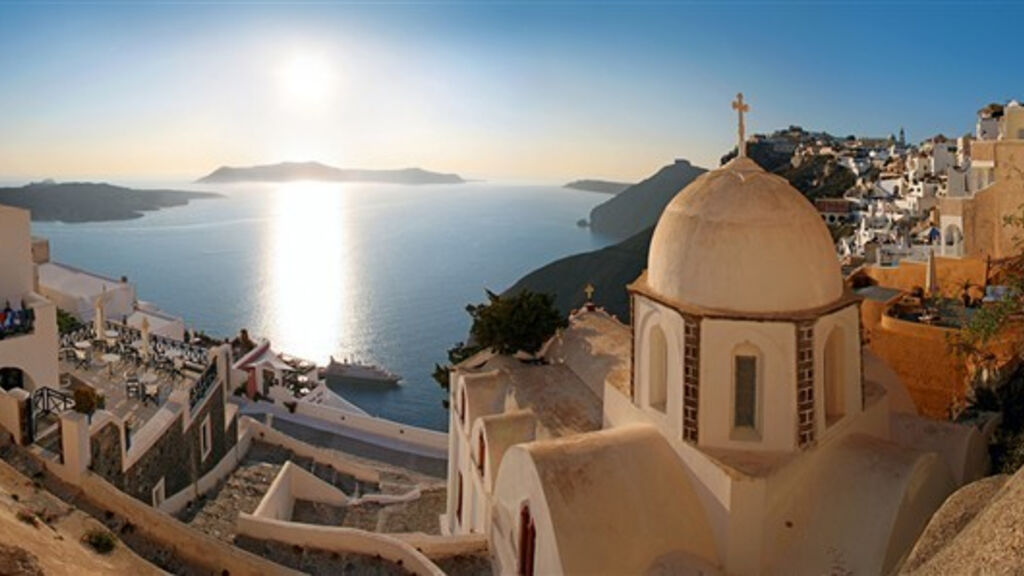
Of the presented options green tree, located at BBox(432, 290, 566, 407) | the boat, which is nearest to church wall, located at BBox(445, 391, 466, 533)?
green tree, located at BBox(432, 290, 566, 407)

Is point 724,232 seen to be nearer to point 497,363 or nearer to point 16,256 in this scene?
point 497,363

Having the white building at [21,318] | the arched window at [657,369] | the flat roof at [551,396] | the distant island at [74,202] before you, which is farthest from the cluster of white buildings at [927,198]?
the distant island at [74,202]

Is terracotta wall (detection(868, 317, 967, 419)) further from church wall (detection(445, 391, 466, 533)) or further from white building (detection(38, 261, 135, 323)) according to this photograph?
white building (detection(38, 261, 135, 323))

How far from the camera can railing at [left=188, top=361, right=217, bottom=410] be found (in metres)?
17.9

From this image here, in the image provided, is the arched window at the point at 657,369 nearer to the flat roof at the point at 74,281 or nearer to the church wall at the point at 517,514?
the church wall at the point at 517,514

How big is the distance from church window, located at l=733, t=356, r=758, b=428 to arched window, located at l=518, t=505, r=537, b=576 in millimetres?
3184

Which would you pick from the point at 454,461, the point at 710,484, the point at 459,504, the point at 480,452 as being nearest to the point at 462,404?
the point at 454,461

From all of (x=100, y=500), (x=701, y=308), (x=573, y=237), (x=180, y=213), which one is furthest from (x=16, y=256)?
(x=180, y=213)

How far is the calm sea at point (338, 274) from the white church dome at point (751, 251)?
34.9 meters

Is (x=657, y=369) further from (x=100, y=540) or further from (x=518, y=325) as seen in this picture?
(x=100, y=540)

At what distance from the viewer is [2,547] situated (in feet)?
26.8

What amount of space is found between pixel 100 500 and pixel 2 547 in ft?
12.4

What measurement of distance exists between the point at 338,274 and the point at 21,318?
88010 mm

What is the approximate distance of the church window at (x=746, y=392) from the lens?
10633 mm
